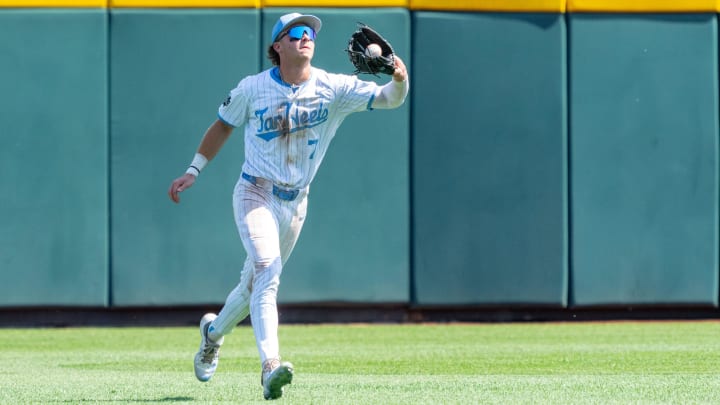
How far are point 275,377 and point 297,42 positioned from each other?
155 cm

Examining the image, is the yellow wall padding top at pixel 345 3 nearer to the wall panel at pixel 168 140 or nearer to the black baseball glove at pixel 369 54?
the wall panel at pixel 168 140

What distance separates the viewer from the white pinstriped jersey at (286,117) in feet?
19.6

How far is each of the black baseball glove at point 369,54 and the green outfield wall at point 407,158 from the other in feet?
17.1

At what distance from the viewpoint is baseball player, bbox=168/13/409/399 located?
590 cm

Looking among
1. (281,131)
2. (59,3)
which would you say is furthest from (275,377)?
(59,3)

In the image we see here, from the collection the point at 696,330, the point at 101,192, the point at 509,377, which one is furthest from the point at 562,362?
the point at 101,192

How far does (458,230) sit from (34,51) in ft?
12.8

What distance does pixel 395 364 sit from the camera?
7953mm

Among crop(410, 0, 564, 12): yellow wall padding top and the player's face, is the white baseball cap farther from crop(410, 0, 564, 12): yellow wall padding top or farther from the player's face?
crop(410, 0, 564, 12): yellow wall padding top

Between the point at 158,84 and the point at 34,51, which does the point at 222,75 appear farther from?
the point at 34,51

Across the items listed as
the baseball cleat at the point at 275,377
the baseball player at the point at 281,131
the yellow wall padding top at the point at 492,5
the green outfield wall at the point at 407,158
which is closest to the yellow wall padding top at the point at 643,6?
the green outfield wall at the point at 407,158

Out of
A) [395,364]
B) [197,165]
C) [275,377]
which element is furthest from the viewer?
[395,364]

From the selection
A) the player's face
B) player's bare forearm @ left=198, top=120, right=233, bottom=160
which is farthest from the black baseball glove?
player's bare forearm @ left=198, top=120, right=233, bottom=160

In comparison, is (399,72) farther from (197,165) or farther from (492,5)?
(492,5)
